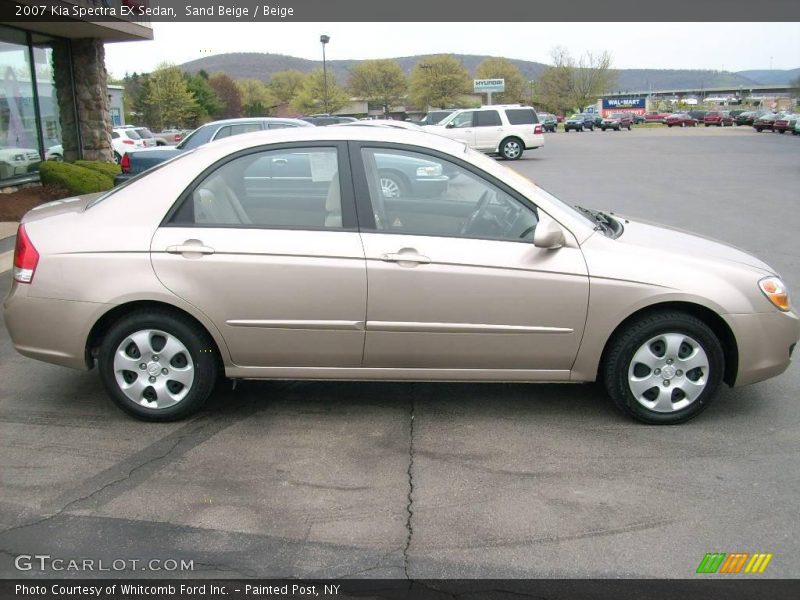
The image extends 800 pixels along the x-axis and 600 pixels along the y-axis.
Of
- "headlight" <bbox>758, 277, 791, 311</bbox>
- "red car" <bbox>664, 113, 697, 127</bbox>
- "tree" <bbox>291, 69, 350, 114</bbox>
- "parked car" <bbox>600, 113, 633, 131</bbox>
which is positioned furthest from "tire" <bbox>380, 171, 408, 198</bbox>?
"tree" <bbox>291, 69, 350, 114</bbox>

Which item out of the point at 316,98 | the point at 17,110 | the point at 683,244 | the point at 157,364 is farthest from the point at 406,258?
the point at 316,98

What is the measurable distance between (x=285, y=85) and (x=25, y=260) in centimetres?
15516

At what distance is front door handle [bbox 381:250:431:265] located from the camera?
424 centimetres

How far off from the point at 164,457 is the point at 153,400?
0.49 metres

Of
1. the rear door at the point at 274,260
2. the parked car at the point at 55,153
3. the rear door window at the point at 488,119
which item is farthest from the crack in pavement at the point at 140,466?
the rear door window at the point at 488,119

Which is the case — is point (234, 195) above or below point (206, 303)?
above

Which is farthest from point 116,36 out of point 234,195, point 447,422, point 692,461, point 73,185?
point 692,461

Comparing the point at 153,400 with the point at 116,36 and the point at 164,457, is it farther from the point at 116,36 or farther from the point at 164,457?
the point at 116,36

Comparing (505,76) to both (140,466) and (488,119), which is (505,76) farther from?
(140,466)

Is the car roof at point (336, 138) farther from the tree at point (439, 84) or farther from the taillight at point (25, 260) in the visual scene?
the tree at point (439, 84)

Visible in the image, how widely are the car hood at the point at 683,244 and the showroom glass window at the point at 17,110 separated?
1224 cm

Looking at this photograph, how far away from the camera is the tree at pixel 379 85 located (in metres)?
125

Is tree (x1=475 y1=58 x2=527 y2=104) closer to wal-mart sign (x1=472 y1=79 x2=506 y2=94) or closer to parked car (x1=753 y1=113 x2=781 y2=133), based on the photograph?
wal-mart sign (x1=472 y1=79 x2=506 y2=94)

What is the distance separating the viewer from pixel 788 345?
14.6 ft
